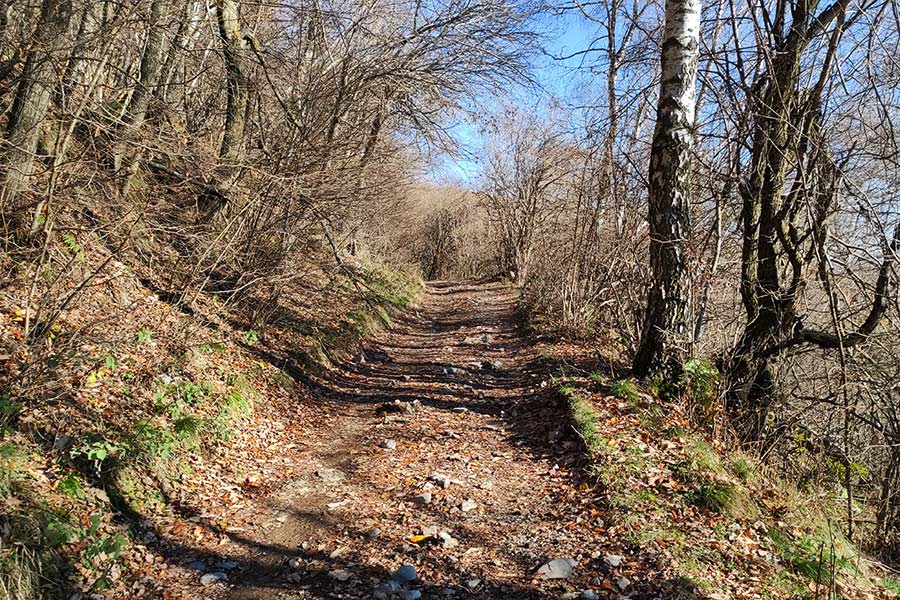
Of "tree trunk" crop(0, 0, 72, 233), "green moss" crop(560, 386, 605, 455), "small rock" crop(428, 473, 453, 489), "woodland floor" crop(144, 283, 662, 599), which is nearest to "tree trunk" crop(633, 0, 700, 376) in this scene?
"green moss" crop(560, 386, 605, 455)

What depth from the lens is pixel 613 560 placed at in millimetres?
3660

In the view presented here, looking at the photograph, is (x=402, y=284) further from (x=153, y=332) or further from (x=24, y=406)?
(x=24, y=406)

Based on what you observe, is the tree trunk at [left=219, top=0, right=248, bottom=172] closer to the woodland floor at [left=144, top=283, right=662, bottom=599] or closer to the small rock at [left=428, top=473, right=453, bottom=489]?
the woodland floor at [left=144, top=283, right=662, bottom=599]

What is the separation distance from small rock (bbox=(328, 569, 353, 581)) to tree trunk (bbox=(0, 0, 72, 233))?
3747 millimetres

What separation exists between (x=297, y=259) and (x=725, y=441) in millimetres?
5690

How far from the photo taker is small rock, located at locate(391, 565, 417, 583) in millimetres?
3494

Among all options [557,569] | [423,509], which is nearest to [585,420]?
[423,509]

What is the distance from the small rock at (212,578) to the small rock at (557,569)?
77.6 inches

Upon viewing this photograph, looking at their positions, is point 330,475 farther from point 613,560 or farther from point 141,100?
point 141,100

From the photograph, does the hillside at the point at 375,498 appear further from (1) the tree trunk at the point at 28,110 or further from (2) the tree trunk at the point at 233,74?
(2) the tree trunk at the point at 233,74

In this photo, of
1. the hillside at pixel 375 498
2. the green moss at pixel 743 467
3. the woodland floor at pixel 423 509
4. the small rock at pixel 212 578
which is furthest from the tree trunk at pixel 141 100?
the green moss at pixel 743 467

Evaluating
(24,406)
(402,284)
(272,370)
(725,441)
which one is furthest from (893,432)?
(402,284)

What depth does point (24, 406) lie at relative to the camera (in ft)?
12.4

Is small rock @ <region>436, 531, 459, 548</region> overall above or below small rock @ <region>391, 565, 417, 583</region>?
above
